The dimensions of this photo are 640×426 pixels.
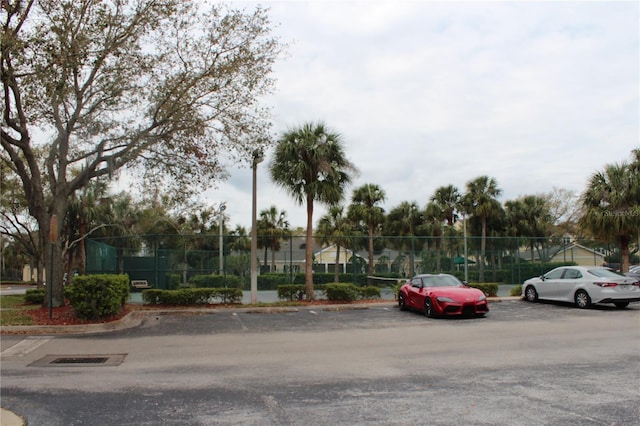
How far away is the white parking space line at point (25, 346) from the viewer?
10.5m

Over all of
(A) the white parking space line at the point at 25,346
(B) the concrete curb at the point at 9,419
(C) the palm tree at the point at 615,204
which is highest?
(C) the palm tree at the point at 615,204

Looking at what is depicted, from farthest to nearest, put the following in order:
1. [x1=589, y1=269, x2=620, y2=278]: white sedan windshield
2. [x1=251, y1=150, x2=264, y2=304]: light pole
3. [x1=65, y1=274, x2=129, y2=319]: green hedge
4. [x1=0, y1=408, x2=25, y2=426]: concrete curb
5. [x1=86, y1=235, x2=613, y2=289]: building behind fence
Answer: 1. [x1=86, y1=235, x2=613, y2=289]: building behind fence
2. [x1=251, y1=150, x2=264, y2=304]: light pole
3. [x1=589, y1=269, x2=620, y2=278]: white sedan windshield
4. [x1=65, y1=274, x2=129, y2=319]: green hedge
5. [x1=0, y1=408, x2=25, y2=426]: concrete curb

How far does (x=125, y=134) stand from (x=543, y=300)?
16248 millimetres

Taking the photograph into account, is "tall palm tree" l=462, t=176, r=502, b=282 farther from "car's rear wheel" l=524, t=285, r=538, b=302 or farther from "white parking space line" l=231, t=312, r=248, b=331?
"white parking space line" l=231, t=312, r=248, b=331

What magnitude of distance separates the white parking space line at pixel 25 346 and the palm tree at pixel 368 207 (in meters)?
28.5

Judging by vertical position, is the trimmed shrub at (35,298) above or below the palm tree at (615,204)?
below

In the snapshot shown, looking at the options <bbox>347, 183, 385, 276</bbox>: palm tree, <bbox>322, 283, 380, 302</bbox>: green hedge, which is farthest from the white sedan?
<bbox>347, 183, 385, 276</bbox>: palm tree

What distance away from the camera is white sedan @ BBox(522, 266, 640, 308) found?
17531mm

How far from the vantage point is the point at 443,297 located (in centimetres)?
1577

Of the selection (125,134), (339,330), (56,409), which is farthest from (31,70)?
(56,409)

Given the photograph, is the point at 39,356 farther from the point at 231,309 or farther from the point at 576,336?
the point at 576,336

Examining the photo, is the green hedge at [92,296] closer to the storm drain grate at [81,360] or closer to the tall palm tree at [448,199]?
the storm drain grate at [81,360]

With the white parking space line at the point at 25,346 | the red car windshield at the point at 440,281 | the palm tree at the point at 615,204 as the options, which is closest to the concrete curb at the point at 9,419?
the white parking space line at the point at 25,346

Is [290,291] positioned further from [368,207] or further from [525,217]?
[525,217]
